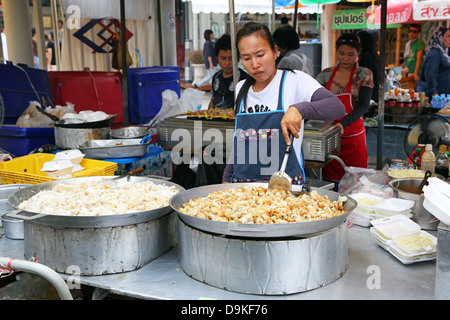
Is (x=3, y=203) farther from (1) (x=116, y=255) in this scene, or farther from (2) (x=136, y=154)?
(2) (x=136, y=154)

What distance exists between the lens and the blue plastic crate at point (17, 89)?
4.48 m

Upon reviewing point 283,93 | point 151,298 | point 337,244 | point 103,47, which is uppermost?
point 103,47

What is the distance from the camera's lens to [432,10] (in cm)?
834

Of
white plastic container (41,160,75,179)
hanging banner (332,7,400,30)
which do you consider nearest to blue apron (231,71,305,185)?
white plastic container (41,160,75,179)

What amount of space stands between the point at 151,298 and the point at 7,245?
869 millimetres

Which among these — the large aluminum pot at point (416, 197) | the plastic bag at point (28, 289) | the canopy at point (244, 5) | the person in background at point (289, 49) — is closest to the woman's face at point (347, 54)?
the person in background at point (289, 49)

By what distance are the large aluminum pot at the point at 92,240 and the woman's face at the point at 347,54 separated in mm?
3107

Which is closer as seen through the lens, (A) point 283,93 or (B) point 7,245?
(B) point 7,245

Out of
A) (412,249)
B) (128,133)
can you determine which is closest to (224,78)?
(128,133)

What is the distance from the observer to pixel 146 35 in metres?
7.32

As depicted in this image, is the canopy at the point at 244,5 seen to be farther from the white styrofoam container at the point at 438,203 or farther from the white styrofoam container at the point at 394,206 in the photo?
the white styrofoam container at the point at 438,203

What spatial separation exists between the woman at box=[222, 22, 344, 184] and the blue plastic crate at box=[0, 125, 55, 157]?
2187mm
